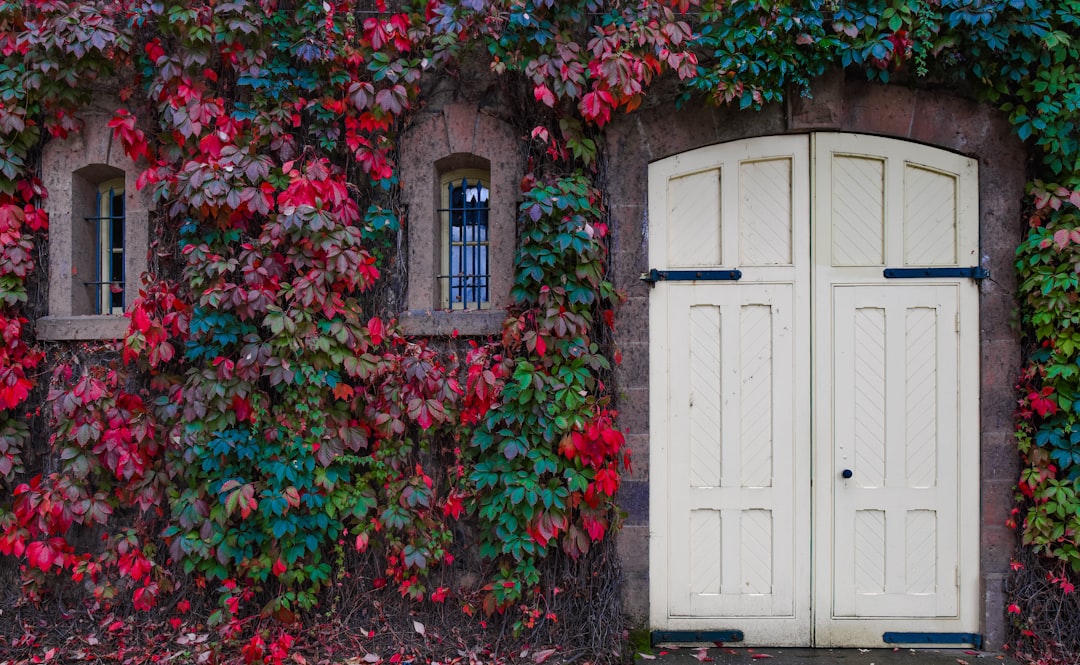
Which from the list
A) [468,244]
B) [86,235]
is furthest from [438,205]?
[86,235]

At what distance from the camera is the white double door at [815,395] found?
427 cm

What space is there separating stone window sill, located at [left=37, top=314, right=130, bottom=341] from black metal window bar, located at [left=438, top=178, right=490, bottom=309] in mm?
2156

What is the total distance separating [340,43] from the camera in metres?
4.25

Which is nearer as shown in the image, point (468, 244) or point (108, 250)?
point (468, 244)

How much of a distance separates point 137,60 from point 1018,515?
628 centimetres

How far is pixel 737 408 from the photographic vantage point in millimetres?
4324

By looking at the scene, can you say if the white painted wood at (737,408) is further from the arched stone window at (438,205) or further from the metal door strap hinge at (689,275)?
the arched stone window at (438,205)

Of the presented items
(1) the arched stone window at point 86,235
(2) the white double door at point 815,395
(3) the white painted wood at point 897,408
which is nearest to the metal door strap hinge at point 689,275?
(2) the white double door at point 815,395

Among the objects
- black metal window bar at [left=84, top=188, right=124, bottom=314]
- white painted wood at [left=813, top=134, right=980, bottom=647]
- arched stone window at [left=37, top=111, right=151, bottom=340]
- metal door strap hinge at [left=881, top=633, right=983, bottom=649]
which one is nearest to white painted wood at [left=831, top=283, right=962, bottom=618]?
white painted wood at [left=813, top=134, right=980, bottom=647]

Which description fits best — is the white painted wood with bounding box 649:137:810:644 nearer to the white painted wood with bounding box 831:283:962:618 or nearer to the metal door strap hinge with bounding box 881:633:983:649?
the white painted wood with bounding box 831:283:962:618

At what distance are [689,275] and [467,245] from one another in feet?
4.84

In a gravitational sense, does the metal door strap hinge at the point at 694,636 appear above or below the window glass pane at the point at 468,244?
below

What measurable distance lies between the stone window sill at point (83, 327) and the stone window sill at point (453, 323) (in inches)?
74.4

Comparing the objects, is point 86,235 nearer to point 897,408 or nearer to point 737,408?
point 737,408
